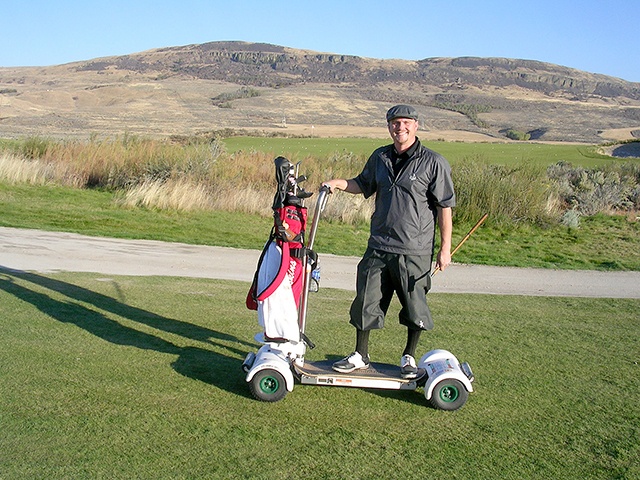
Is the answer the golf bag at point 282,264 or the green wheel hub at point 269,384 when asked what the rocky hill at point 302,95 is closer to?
the golf bag at point 282,264

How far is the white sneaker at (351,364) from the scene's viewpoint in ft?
19.3

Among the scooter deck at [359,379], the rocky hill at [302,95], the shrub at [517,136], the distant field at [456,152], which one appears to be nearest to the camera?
the scooter deck at [359,379]

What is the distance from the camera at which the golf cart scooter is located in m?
5.75

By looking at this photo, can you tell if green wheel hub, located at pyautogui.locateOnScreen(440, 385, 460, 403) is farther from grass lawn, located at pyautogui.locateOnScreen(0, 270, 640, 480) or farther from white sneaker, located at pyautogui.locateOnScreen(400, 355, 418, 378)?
white sneaker, located at pyautogui.locateOnScreen(400, 355, 418, 378)

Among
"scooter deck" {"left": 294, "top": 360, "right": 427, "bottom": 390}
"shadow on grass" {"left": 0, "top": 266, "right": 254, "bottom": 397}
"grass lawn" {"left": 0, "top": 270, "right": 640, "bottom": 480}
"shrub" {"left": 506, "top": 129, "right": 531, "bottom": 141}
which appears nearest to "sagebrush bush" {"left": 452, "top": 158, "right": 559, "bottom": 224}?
"grass lawn" {"left": 0, "top": 270, "right": 640, "bottom": 480}

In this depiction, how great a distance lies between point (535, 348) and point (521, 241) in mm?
11616

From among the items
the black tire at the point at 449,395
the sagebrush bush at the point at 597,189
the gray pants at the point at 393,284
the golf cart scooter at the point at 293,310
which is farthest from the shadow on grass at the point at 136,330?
the sagebrush bush at the point at 597,189

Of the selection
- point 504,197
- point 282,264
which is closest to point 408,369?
point 282,264

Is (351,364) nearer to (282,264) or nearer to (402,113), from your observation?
(282,264)

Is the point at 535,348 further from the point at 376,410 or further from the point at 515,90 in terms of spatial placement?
the point at 515,90

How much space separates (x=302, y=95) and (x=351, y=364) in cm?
10319

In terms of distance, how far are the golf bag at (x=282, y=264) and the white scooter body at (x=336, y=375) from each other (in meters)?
0.11

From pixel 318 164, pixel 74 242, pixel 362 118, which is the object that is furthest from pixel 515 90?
pixel 74 242

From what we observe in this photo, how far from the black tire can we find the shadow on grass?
1.38 meters
